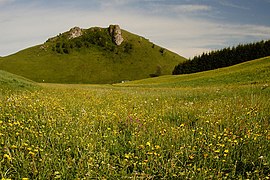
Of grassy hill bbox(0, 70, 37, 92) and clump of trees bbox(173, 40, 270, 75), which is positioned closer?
grassy hill bbox(0, 70, 37, 92)

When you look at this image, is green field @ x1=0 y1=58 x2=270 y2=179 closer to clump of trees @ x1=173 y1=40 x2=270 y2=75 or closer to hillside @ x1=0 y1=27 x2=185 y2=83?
clump of trees @ x1=173 y1=40 x2=270 y2=75

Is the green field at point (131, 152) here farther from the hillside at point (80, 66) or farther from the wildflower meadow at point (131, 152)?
the hillside at point (80, 66)

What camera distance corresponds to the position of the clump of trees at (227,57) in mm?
87812

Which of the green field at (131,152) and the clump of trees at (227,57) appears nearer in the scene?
the green field at (131,152)

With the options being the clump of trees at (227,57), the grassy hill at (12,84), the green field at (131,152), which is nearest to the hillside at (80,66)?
the clump of trees at (227,57)

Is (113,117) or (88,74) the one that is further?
(88,74)

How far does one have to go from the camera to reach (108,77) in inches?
6668

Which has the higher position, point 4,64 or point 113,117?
point 4,64

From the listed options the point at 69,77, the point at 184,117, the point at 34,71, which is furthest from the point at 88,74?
the point at 184,117

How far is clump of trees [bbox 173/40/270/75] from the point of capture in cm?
8781

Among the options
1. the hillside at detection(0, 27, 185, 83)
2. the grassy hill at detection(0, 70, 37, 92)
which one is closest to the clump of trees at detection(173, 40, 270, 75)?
the hillside at detection(0, 27, 185, 83)

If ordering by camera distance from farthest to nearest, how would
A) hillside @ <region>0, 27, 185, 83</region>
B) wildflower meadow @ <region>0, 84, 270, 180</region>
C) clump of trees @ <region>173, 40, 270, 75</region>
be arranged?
1. hillside @ <region>0, 27, 185, 83</region>
2. clump of trees @ <region>173, 40, 270, 75</region>
3. wildflower meadow @ <region>0, 84, 270, 180</region>

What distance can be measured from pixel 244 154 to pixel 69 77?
165502 mm

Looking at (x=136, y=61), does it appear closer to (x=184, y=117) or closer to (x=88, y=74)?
(x=88, y=74)
